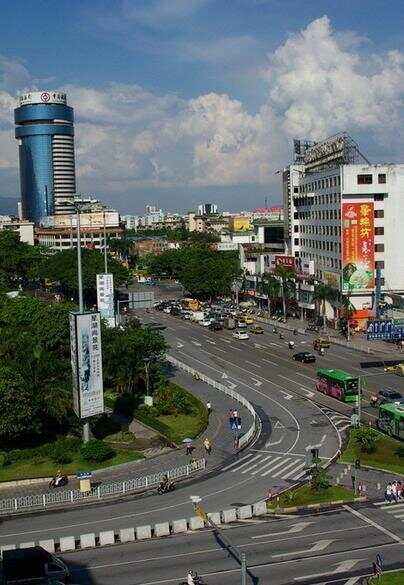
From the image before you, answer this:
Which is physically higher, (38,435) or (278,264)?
(278,264)

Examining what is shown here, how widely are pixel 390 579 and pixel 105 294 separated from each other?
54100 mm

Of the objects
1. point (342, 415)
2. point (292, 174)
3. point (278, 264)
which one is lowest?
point (342, 415)

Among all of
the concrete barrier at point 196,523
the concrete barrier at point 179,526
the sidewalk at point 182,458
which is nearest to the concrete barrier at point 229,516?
the concrete barrier at point 196,523

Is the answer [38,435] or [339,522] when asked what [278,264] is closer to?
[38,435]

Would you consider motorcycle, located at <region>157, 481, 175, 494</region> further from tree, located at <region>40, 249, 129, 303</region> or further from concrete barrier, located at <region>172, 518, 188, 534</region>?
tree, located at <region>40, 249, 129, 303</region>

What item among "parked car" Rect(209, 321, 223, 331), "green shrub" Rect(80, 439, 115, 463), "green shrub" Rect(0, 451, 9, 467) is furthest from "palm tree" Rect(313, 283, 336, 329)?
"green shrub" Rect(0, 451, 9, 467)

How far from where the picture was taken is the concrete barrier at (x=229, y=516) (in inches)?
1433

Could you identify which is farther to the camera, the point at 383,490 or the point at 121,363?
the point at 121,363

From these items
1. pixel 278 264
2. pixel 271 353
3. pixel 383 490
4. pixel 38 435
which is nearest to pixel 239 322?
pixel 278 264

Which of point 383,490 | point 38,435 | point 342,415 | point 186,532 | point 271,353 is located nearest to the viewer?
point 186,532

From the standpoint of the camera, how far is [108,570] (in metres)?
31.2

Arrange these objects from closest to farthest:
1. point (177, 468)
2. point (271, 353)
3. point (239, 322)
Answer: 1. point (177, 468)
2. point (271, 353)
3. point (239, 322)

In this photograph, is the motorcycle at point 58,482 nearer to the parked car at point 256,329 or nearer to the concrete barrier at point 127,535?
the concrete barrier at point 127,535

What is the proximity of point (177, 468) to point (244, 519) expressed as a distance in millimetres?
8994
